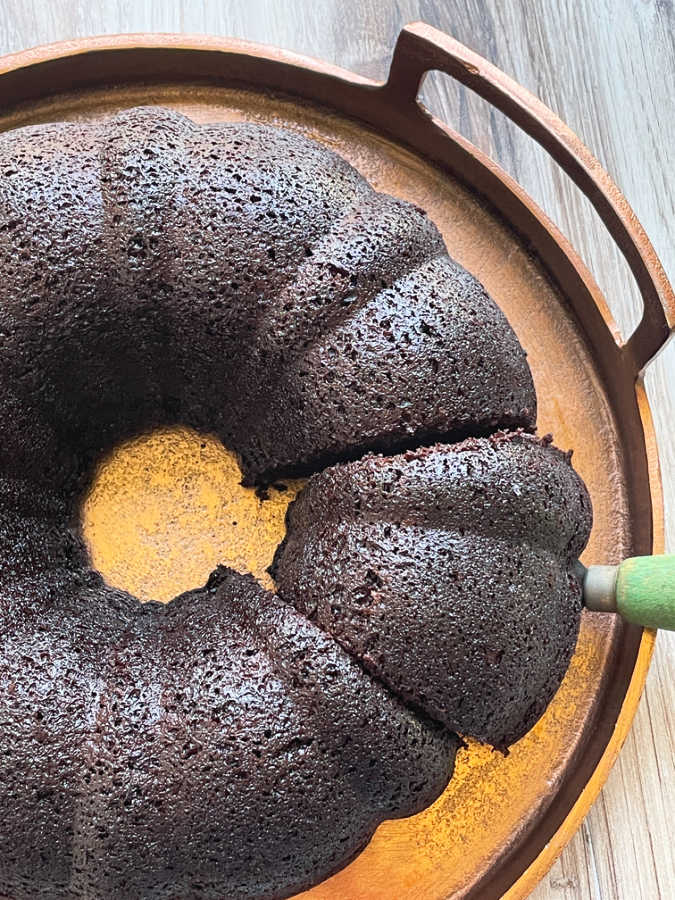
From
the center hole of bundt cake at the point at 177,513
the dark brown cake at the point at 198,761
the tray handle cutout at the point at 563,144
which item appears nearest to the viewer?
the dark brown cake at the point at 198,761

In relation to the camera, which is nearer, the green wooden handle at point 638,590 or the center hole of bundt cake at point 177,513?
the green wooden handle at point 638,590

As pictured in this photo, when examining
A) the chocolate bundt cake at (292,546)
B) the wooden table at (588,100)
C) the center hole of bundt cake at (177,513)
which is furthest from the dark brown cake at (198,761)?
the wooden table at (588,100)

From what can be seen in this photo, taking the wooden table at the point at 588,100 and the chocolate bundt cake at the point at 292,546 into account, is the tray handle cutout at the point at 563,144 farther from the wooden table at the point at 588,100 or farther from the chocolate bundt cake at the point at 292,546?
the wooden table at the point at 588,100

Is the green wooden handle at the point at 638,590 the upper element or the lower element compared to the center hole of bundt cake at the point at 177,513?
lower

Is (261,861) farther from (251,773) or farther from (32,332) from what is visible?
(32,332)

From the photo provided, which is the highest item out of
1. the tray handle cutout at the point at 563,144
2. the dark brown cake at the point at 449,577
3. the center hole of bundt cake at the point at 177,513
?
the tray handle cutout at the point at 563,144

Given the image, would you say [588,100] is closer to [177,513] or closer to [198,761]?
[177,513]

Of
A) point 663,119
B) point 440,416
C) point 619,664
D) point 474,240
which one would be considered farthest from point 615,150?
point 619,664

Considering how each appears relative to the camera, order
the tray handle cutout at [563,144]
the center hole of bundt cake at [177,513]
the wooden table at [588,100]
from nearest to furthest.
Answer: the tray handle cutout at [563,144] → the center hole of bundt cake at [177,513] → the wooden table at [588,100]
